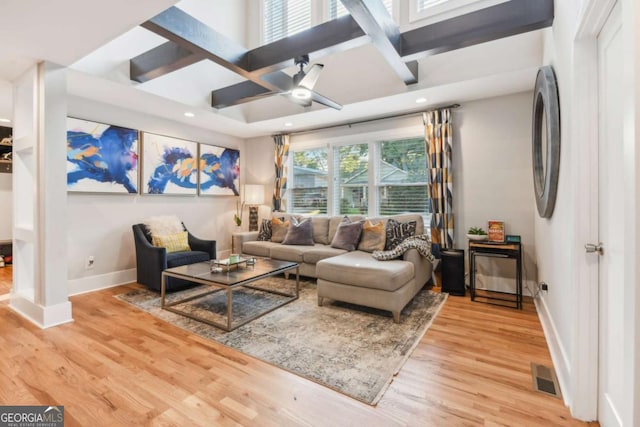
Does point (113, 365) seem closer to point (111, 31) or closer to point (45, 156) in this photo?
point (45, 156)

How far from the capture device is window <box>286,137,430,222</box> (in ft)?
14.5

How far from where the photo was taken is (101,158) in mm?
3867

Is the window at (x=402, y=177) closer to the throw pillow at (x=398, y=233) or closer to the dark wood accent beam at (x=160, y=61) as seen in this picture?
the throw pillow at (x=398, y=233)

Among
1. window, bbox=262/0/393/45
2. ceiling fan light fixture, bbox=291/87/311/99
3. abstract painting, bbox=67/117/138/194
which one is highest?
window, bbox=262/0/393/45

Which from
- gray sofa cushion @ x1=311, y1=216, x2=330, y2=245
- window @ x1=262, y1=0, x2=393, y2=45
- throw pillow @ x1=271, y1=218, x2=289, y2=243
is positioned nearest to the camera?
window @ x1=262, y1=0, x2=393, y2=45

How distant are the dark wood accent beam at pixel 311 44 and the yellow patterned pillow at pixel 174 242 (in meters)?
2.40

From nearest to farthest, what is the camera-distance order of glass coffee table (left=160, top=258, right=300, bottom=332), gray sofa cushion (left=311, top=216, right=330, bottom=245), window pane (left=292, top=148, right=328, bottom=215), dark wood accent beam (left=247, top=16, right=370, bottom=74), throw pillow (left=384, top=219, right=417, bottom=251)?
dark wood accent beam (left=247, top=16, right=370, bottom=74) < glass coffee table (left=160, top=258, right=300, bottom=332) < throw pillow (left=384, top=219, right=417, bottom=251) < gray sofa cushion (left=311, top=216, right=330, bottom=245) < window pane (left=292, top=148, right=328, bottom=215)

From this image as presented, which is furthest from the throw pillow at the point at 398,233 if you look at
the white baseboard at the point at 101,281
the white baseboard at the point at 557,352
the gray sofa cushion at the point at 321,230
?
the white baseboard at the point at 101,281

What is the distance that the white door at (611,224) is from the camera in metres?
1.31

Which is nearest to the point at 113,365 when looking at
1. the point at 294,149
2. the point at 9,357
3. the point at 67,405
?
the point at 67,405

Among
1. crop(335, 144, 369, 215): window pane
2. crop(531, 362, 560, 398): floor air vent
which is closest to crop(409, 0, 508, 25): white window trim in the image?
crop(335, 144, 369, 215): window pane

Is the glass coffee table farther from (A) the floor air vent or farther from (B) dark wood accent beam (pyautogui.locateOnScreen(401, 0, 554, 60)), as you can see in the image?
(B) dark wood accent beam (pyautogui.locateOnScreen(401, 0, 554, 60))

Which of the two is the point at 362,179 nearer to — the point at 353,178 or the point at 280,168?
the point at 353,178

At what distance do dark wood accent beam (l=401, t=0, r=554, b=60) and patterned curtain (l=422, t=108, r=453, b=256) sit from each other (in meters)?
1.37
